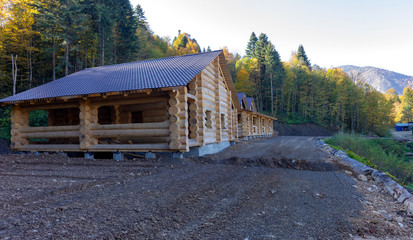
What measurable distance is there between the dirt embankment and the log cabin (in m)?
34.6

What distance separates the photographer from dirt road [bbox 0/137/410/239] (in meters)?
2.76

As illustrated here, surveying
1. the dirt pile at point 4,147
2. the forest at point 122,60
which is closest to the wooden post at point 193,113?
the dirt pile at point 4,147

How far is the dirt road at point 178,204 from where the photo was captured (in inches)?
109

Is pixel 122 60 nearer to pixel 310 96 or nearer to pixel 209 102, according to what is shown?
pixel 209 102

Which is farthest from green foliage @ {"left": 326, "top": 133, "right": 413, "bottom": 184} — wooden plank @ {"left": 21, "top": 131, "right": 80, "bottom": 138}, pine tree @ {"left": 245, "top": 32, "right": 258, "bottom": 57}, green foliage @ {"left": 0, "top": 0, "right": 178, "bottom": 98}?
pine tree @ {"left": 245, "top": 32, "right": 258, "bottom": 57}

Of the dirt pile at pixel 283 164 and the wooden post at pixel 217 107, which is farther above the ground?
the wooden post at pixel 217 107

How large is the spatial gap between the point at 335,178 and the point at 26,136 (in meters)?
13.7

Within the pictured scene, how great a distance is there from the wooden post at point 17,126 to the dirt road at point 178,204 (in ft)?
17.7

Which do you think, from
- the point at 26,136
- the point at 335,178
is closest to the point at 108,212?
the point at 335,178

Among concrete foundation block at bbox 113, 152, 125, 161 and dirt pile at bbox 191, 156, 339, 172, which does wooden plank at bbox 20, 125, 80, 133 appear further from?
dirt pile at bbox 191, 156, 339, 172

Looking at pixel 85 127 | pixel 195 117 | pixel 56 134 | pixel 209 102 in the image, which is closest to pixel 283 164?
pixel 195 117

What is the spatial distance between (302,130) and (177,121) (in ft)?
138

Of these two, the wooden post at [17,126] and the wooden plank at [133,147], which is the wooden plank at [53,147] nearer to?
the wooden post at [17,126]

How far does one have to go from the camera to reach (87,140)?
31.4ft
